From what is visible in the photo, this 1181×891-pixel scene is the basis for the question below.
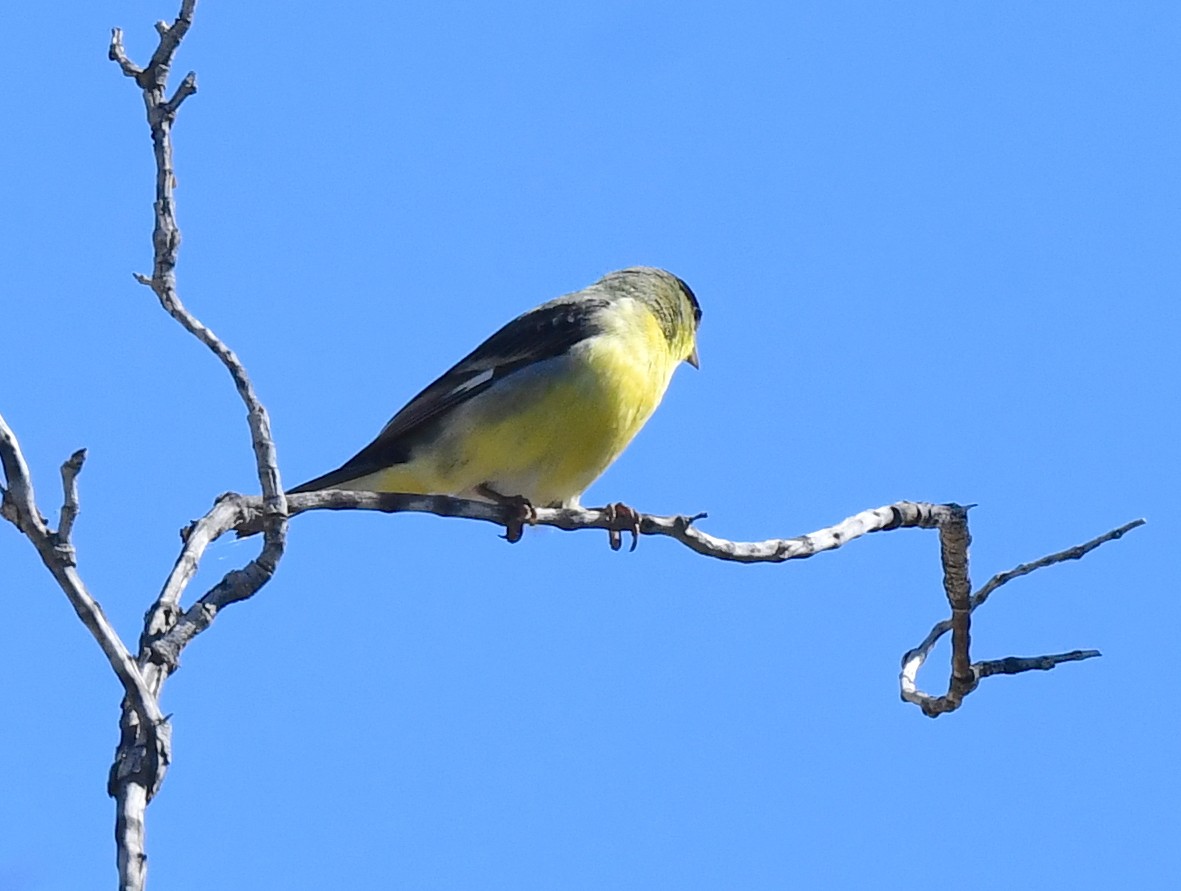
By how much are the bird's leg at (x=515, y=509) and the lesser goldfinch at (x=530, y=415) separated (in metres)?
0.01

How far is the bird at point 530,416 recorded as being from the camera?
26.1 ft

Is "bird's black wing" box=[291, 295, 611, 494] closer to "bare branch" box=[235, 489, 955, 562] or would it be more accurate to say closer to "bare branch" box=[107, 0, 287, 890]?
"bare branch" box=[235, 489, 955, 562]

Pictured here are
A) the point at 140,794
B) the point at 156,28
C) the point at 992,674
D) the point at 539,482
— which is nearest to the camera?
the point at 140,794

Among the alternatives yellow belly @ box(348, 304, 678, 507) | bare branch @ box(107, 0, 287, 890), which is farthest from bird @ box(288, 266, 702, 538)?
bare branch @ box(107, 0, 287, 890)

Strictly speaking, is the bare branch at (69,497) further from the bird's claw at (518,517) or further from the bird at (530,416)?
the bird at (530,416)

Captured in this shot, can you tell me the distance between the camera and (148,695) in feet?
12.3

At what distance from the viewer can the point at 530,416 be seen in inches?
313

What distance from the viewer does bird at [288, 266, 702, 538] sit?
26.1ft

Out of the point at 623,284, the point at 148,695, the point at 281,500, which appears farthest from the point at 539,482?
the point at 148,695

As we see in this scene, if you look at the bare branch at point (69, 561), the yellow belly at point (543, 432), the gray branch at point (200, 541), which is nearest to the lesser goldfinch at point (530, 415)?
the yellow belly at point (543, 432)

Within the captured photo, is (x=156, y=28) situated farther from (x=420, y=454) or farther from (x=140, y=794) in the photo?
(x=420, y=454)

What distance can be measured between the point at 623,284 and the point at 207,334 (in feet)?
16.6

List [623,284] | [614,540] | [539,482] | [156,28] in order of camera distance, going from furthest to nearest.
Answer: [623,284] < [539,482] < [614,540] < [156,28]

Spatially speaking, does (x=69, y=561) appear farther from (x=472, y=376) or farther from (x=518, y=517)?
(x=472, y=376)
